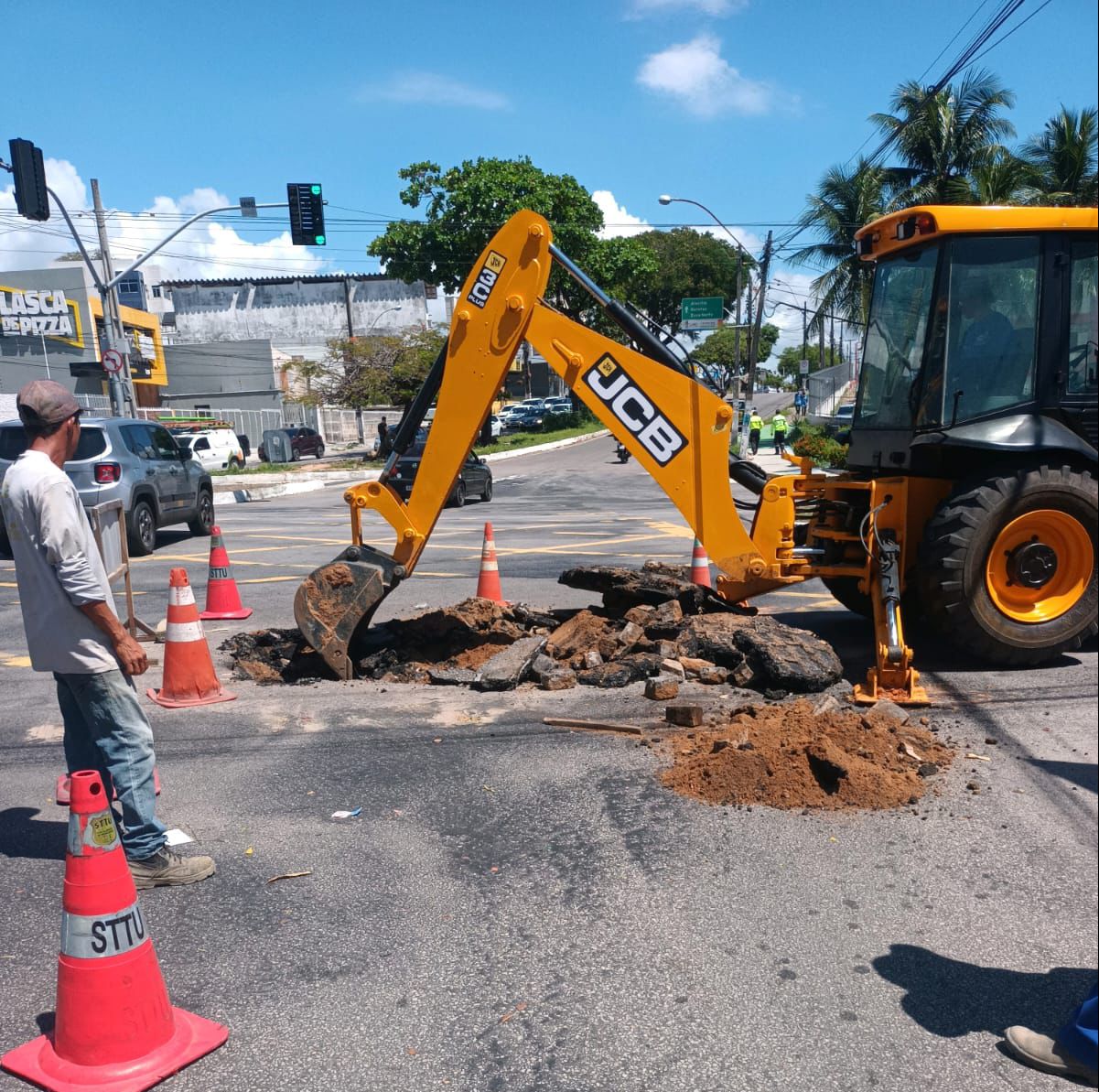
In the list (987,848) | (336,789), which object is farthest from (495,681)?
(987,848)

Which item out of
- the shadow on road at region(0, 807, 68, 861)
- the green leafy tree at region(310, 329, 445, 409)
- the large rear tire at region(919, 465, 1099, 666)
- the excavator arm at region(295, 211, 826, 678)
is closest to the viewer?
the shadow on road at region(0, 807, 68, 861)

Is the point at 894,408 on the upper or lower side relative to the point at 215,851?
upper

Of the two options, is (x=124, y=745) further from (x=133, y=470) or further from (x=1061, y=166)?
(x=1061, y=166)

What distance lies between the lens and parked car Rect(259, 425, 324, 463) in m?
39.1

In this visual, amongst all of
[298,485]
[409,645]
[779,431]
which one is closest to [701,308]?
[779,431]

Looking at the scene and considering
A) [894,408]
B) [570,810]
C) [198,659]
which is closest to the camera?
[570,810]

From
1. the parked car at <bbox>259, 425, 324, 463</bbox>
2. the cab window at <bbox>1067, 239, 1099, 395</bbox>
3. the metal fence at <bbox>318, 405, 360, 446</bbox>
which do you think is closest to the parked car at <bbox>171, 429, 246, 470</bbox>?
the parked car at <bbox>259, 425, 324, 463</bbox>

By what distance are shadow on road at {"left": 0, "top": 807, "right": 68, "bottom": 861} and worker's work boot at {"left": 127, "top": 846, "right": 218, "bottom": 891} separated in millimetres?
577

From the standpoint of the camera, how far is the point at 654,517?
1803cm

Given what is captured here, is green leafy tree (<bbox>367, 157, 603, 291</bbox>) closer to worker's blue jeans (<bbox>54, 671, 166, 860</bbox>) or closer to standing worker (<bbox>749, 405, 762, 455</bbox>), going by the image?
standing worker (<bbox>749, 405, 762, 455</bbox>)

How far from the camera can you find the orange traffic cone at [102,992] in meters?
2.80

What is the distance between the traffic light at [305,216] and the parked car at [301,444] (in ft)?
62.8

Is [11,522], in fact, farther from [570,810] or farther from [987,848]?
[987,848]

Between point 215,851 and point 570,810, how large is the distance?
159cm
